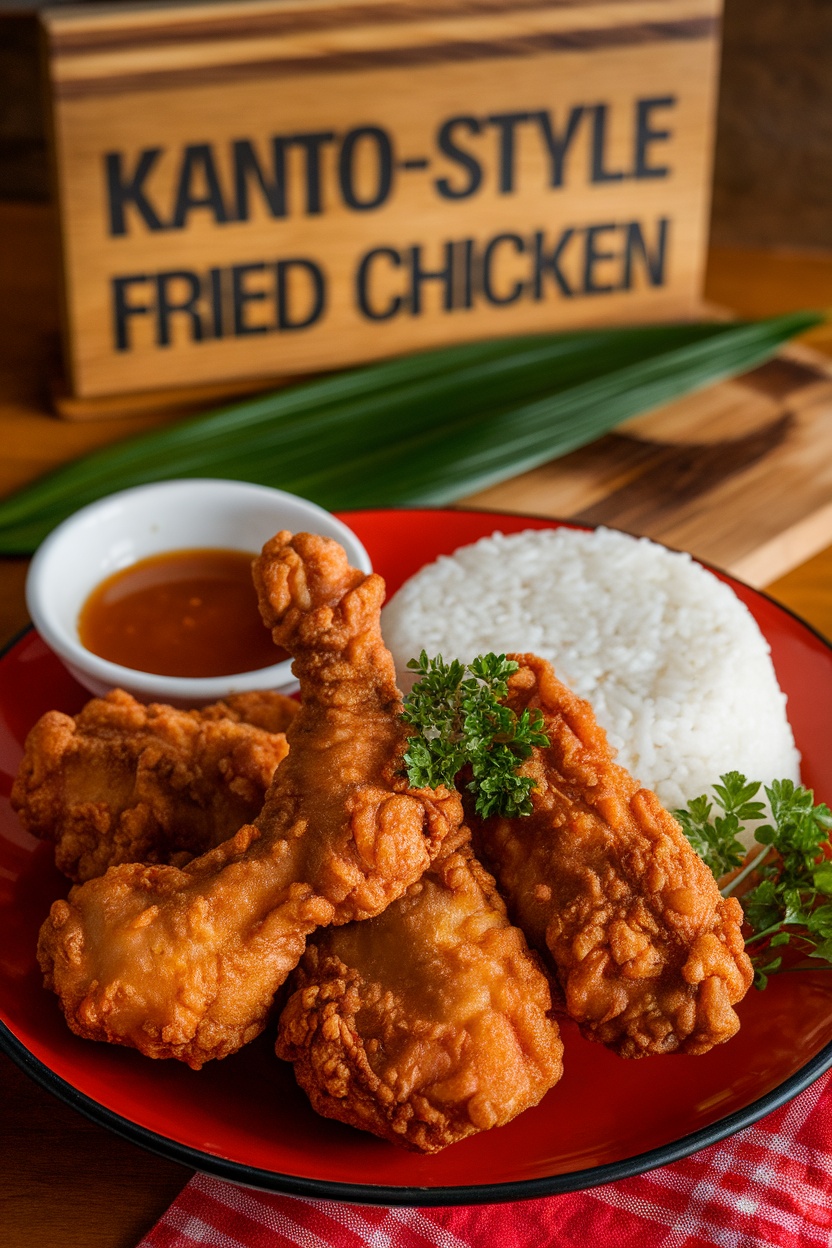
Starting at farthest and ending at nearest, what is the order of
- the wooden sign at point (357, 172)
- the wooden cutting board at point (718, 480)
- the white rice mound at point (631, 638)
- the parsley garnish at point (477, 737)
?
1. the wooden sign at point (357, 172)
2. the wooden cutting board at point (718, 480)
3. the white rice mound at point (631, 638)
4. the parsley garnish at point (477, 737)

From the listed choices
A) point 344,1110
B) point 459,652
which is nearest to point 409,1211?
point 344,1110

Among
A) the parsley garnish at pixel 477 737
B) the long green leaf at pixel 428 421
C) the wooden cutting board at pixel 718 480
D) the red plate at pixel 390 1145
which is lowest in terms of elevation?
the red plate at pixel 390 1145

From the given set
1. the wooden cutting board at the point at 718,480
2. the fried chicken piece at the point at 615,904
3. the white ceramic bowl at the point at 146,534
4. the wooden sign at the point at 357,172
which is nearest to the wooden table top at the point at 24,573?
the wooden cutting board at the point at 718,480

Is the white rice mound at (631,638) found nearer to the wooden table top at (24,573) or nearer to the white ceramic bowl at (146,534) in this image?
the white ceramic bowl at (146,534)

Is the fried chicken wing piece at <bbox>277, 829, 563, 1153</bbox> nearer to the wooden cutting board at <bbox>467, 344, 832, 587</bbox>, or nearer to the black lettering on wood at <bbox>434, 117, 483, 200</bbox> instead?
the wooden cutting board at <bbox>467, 344, 832, 587</bbox>

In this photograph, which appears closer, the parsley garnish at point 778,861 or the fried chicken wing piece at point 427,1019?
the fried chicken wing piece at point 427,1019

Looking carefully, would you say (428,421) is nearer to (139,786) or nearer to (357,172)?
(357,172)

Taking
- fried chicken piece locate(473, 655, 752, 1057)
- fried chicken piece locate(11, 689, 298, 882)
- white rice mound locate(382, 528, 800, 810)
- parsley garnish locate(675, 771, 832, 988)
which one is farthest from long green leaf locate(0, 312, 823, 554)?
fried chicken piece locate(473, 655, 752, 1057)
